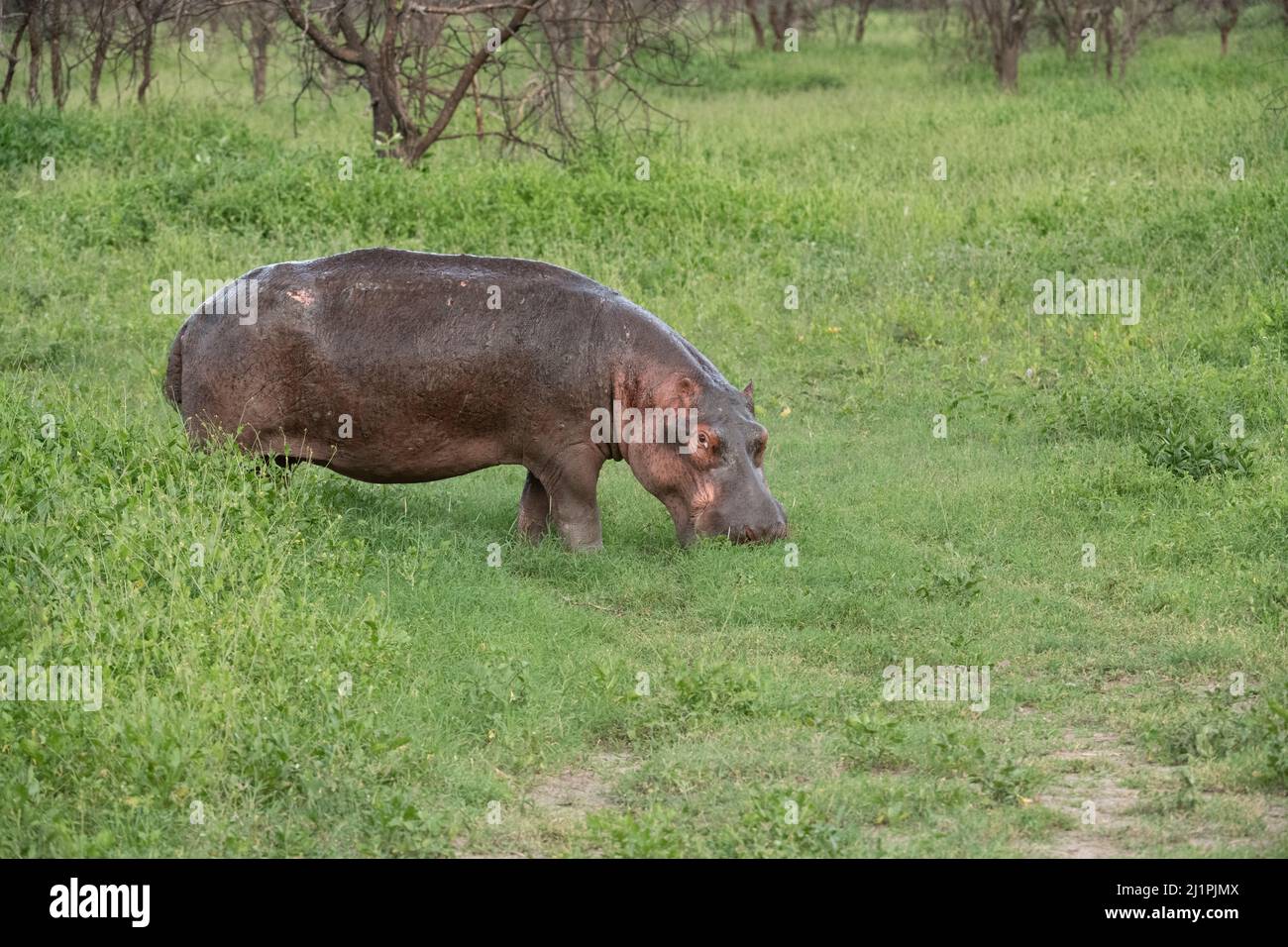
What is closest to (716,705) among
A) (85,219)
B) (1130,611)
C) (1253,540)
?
(1130,611)

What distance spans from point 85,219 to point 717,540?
29.8 feet

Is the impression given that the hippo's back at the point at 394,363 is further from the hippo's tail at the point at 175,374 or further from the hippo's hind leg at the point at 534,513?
the hippo's hind leg at the point at 534,513

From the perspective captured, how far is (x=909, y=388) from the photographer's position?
11641mm

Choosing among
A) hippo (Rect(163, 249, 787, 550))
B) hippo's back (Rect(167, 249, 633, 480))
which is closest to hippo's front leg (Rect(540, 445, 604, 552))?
hippo (Rect(163, 249, 787, 550))

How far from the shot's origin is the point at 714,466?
8.12 metres

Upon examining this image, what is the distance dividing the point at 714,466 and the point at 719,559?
0.51 m

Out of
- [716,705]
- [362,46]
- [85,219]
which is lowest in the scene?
[716,705]

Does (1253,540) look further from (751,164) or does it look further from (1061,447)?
(751,164)

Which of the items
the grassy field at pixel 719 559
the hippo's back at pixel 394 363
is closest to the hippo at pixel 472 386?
the hippo's back at pixel 394 363

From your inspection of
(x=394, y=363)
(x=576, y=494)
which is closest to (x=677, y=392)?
(x=576, y=494)

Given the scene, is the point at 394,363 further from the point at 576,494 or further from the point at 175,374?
the point at 175,374

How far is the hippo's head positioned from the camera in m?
8.10

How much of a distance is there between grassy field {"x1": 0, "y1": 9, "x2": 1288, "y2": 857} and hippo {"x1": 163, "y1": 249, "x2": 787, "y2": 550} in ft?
1.08

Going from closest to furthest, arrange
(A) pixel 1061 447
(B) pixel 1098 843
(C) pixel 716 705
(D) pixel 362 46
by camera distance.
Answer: (B) pixel 1098 843, (C) pixel 716 705, (A) pixel 1061 447, (D) pixel 362 46
